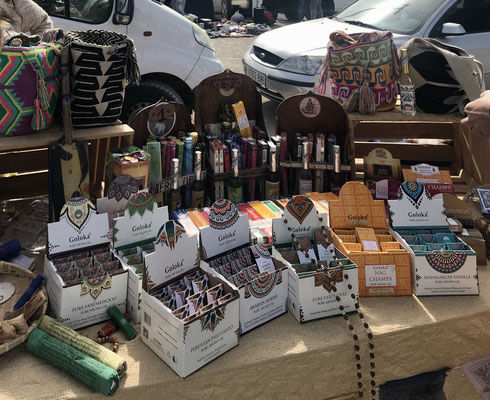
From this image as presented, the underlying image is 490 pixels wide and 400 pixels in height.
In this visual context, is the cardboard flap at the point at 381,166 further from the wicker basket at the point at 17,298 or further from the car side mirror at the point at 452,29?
the car side mirror at the point at 452,29

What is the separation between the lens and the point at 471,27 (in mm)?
5520

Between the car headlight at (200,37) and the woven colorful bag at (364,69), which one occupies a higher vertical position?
the car headlight at (200,37)

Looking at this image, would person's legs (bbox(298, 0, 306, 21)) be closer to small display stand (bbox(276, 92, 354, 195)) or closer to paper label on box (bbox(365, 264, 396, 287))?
small display stand (bbox(276, 92, 354, 195))

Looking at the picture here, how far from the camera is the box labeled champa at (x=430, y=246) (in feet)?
6.64

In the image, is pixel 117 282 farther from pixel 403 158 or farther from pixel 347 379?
pixel 403 158

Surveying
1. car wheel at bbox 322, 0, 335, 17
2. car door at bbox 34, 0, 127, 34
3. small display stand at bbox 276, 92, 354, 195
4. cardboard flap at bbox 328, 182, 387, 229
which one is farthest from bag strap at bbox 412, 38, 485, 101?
car wheel at bbox 322, 0, 335, 17

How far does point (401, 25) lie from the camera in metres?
5.43

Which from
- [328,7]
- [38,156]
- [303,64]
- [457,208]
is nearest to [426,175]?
[457,208]

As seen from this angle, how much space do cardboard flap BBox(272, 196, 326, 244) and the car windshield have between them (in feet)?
A: 12.6

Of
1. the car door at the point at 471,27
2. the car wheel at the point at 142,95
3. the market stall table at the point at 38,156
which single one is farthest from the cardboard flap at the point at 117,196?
the car door at the point at 471,27

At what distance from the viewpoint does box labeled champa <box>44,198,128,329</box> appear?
5.89 ft

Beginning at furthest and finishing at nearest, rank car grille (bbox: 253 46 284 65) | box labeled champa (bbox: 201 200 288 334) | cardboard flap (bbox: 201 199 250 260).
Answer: car grille (bbox: 253 46 284 65) → cardboard flap (bbox: 201 199 250 260) → box labeled champa (bbox: 201 200 288 334)

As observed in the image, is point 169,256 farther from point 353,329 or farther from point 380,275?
point 380,275

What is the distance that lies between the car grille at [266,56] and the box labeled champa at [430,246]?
3.83m
